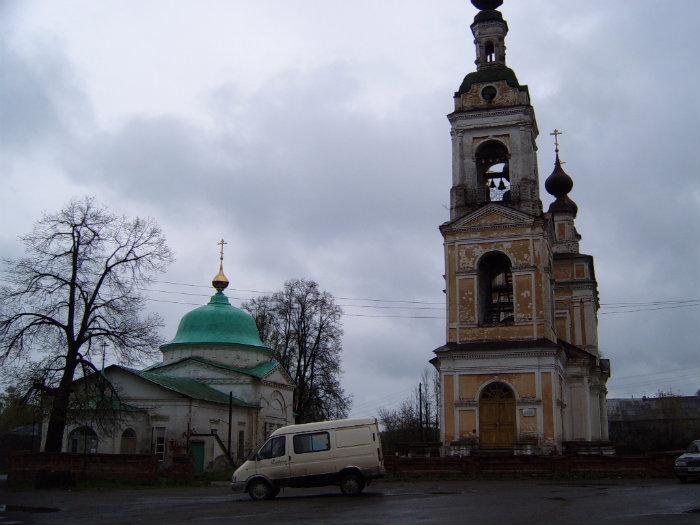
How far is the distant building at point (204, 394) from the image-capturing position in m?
36.1

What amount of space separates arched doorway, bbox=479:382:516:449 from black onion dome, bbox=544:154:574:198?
64.7 ft

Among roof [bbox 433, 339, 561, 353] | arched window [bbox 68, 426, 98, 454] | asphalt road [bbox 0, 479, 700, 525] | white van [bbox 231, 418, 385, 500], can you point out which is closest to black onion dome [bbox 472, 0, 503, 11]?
roof [bbox 433, 339, 561, 353]

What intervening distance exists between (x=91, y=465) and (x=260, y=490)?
33.6ft

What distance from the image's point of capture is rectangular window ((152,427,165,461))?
3606 centimetres

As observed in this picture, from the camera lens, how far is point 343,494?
19516mm

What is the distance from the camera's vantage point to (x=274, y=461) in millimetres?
19766

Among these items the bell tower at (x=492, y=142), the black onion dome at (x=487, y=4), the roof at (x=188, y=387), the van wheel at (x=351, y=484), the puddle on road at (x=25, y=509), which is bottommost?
the puddle on road at (x=25, y=509)

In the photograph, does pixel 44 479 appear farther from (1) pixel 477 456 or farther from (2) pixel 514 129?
(2) pixel 514 129

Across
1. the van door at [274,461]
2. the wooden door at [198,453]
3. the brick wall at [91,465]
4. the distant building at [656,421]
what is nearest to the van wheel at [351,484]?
the van door at [274,461]

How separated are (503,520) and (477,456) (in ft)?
46.1

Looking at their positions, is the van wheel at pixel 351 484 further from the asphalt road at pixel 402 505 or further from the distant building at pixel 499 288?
the distant building at pixel 499 288

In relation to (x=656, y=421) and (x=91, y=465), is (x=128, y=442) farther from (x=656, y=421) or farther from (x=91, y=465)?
(x=656, y=421)

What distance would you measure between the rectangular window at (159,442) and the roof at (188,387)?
78.1 inches

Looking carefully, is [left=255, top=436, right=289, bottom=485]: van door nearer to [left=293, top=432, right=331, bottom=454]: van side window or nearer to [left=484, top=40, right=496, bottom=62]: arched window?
[left=293, top=432, right=331, bottom=454]: van side window
